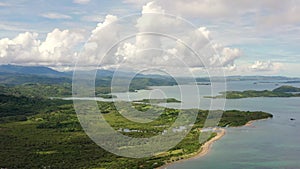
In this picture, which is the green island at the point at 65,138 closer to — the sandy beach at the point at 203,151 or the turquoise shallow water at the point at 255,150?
the sandy beach at the point at 203,151

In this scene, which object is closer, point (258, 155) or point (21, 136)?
point (258, 155)

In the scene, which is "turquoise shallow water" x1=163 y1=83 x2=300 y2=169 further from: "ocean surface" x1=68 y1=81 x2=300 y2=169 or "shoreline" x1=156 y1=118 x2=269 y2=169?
"shoreline" x1=156 y1=118 x2=269 y2=169

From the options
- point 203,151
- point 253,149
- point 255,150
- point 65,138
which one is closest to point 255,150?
point 255,150

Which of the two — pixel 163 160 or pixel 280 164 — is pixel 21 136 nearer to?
pixel 163 160

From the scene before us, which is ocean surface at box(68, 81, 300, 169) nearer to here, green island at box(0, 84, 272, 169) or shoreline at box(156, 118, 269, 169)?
shoreline at box(156, 118, 269, 169)

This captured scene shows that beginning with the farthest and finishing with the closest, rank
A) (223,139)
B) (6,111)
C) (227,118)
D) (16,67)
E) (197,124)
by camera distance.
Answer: (16,67)
(6,111)
(227,118)
(197,124)
(223,139)

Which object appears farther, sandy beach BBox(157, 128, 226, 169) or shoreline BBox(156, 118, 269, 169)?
sandy beach BBox(157, 128, 226, 169)

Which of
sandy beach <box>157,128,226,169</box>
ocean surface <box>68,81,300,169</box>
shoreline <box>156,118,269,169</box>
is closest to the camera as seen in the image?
ocean surface <box>68,81,300,169</box>

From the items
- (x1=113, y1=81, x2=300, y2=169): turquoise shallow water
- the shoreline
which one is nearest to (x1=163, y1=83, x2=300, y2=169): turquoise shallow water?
(x1=113, y1=81, x2=300, y2=169): turquoise shallow water

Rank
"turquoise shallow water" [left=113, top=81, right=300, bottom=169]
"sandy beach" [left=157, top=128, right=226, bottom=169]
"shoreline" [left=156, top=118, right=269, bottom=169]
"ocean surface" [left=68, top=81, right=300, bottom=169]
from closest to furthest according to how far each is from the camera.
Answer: "ocean surface" [left=68, top=81, right=300, bottom=169]
"turquoise shallow water" [left=113, top=81, right=300, bottom=169]
"shoreline" [left=156, top=118, right=269, bottom=169]
"sandy beach" [left=157, top=128, right=226, bottom=169]

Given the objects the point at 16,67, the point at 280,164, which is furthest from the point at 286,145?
the point at 16,67
